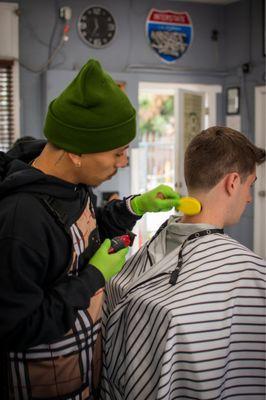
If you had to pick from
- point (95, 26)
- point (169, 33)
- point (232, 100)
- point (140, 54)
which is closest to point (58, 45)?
point (95, 26)

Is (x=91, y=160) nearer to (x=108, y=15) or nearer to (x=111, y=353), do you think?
(x=111, y=353)

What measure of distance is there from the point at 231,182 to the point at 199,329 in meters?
0.50

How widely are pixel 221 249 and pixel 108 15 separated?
12.9 feet

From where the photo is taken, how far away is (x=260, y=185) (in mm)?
5152

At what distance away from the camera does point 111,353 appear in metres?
1.61

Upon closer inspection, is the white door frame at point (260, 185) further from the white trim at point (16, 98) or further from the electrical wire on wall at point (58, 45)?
the white trim at point (16, 98)

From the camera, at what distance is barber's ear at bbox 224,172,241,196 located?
156 centimetres

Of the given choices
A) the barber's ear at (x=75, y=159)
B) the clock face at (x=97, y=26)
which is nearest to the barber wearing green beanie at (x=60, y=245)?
the barber's ear at (x=75, y=159)

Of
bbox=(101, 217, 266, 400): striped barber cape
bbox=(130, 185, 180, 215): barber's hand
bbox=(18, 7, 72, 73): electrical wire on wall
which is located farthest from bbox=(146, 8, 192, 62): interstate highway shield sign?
bbox=(101, 217, 266, 400): striped barber cape

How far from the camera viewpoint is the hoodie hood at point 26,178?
1.24 meters

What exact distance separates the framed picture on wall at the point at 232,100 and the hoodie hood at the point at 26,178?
13.9 feet

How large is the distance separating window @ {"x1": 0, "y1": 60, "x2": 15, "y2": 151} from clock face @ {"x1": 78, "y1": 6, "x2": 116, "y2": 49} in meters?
0.87

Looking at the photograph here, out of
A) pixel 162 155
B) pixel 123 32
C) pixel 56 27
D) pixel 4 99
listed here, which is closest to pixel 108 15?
pixel 123 32

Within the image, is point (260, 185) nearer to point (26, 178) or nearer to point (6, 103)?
point (6, 103)
